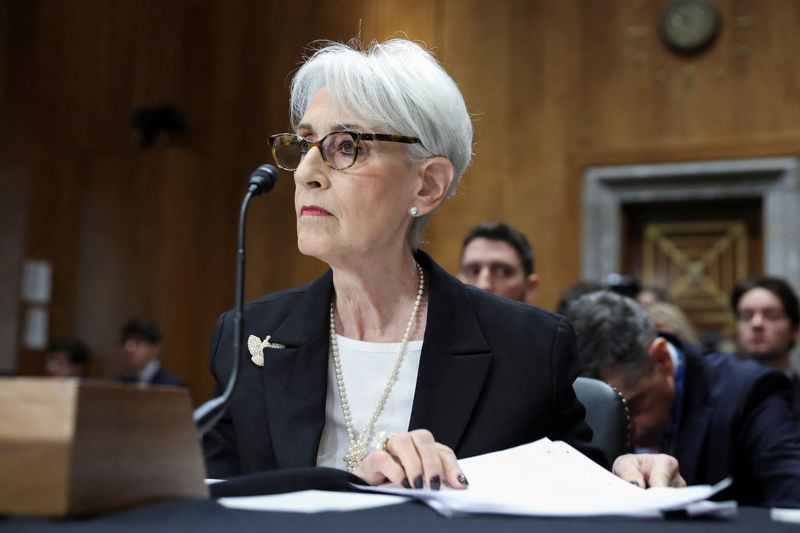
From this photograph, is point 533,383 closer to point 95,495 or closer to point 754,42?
point 95,495

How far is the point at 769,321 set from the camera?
516cm

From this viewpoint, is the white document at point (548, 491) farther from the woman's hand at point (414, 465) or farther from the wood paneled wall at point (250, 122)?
the wood paneled wall at point (250, 122)

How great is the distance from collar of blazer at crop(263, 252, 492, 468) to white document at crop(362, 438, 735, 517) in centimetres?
47

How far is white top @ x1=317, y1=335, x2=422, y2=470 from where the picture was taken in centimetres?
196

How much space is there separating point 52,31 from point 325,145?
824 cm

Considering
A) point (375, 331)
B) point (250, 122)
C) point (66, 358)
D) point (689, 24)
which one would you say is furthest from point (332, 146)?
point (250, 122)

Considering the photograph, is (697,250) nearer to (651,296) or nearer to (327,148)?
(651,296)

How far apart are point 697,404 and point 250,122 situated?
6379 mm

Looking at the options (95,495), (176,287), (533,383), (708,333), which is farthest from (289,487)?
(176,287)

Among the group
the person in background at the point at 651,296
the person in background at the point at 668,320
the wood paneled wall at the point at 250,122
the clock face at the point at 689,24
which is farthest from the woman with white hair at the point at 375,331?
the clock face at the point at 689,24

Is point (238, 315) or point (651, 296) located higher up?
point (651, 296)

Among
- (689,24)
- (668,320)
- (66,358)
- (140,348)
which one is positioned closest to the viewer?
(668,320)

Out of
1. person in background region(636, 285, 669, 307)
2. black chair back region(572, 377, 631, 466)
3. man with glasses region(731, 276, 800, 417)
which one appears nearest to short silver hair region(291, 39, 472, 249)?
black chair back region(572, 377, 631, 466)

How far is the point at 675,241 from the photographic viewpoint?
795 centimetres
